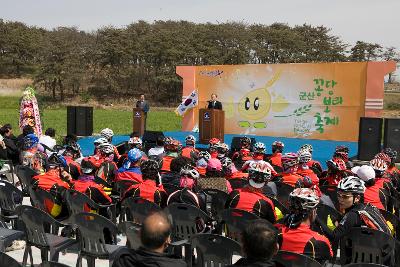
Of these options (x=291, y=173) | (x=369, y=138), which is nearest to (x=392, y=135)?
(x=369, y=138)

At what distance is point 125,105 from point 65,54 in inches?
449

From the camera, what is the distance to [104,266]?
5434mm

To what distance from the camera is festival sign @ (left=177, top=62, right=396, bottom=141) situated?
16.7 metres

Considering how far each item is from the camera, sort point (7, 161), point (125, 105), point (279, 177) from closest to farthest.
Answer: point (279, 177), point (7, 161), point (125, 105)

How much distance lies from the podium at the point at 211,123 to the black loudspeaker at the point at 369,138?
4805 mm

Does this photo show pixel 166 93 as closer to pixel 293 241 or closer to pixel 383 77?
pixel 383 77

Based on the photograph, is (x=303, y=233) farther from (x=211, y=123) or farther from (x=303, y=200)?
(x=211, y=123)

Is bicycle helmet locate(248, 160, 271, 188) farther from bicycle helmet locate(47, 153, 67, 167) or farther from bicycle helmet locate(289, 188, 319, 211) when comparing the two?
bicycle helmet locate(47, 153, 67, 167)

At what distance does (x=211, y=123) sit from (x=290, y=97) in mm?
4101

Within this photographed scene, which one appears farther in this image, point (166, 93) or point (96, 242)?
point (166, 93)

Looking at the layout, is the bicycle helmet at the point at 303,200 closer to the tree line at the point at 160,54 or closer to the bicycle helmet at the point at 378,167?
the bicycle helmet at the point at 378,167

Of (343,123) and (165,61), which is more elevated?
(165,61)

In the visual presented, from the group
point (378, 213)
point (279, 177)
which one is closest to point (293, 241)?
point (378, 213)

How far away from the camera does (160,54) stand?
60.4m
